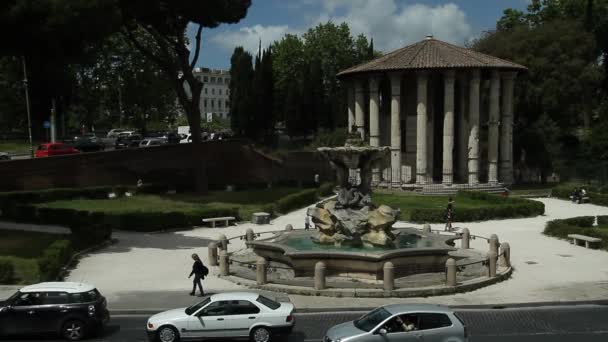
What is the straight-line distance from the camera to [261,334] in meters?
15.1

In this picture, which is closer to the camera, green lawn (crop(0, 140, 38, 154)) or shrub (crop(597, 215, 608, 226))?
shrub (crop(597, 215, 608, 226))

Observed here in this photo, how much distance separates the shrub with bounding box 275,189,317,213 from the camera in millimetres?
41594

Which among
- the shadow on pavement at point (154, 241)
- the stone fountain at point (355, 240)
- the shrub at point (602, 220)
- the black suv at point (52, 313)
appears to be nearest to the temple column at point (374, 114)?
the shrub at point (602, 220)

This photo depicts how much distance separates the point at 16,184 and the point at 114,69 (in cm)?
3319

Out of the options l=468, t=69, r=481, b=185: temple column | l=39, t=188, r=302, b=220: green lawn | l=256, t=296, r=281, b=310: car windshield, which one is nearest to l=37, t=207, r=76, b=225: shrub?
l=39, t=188, r=302, b=220: green lawn

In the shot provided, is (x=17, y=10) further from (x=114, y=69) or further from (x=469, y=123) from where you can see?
(x=114, y=69)

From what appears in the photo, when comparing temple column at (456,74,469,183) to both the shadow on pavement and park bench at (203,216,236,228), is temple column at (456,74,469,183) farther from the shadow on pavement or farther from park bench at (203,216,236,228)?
the shadow on pavement

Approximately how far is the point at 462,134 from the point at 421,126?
470cm

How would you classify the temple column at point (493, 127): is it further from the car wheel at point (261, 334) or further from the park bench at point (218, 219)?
the car wheel at point (261, 334)

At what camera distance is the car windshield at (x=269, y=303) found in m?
15.5

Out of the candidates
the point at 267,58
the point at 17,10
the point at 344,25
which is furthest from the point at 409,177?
the point at 344,25

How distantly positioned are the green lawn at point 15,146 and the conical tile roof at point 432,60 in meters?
32.6

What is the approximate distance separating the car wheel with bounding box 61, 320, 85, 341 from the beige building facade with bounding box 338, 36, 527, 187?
39262mm

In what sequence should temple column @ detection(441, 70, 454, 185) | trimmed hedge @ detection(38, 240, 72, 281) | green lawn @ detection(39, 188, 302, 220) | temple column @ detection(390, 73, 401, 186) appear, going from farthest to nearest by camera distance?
temple column @ detection(390, 73, 401, 186)
temple column @ detection(441, 70, 454, 185)
green lawn @ detection(39, 188, 302, 220)
trimmed hedge @ detection(38, 240, 72, 281)
